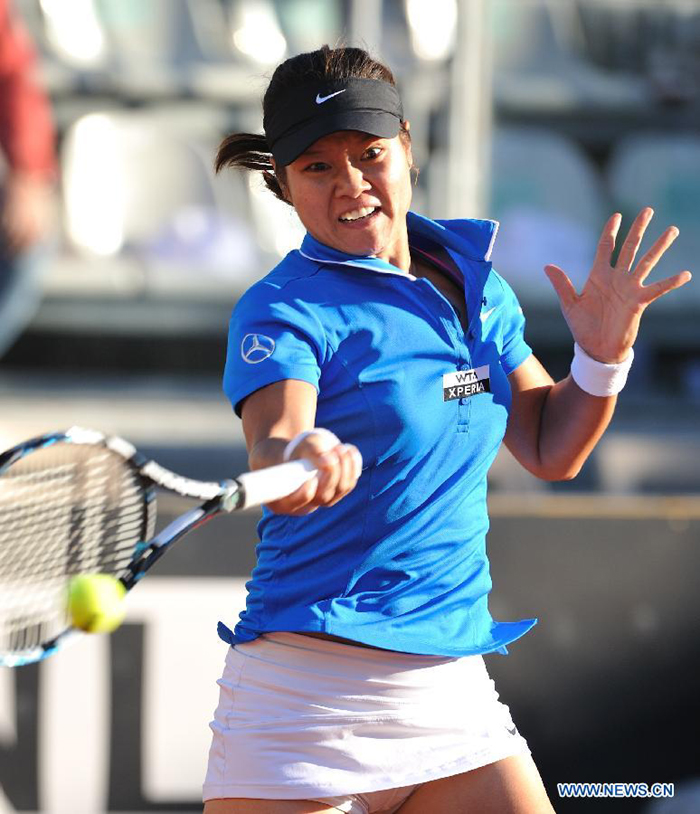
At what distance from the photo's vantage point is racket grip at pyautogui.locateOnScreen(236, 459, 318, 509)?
1.64m

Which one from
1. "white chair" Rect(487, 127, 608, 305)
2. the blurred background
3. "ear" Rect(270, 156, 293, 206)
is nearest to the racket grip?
"ear" Rect(270, 156, 293, 206)

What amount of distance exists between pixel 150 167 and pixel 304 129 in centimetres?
521

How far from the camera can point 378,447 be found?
191cm

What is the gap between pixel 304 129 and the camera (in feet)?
6.44

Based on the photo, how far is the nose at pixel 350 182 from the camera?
1.96 meters

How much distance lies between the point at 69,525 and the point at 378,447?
0.46m

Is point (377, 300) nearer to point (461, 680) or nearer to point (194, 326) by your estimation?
point (461, 680)

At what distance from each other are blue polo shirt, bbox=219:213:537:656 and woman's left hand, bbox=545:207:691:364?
0.27 meters

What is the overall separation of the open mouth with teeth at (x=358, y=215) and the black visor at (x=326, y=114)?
11 cm

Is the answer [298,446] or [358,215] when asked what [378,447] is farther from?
[358,215]

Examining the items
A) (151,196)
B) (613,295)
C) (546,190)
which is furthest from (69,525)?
(546,190)

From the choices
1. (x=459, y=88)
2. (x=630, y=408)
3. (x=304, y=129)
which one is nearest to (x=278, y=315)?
(x=304, y=129)

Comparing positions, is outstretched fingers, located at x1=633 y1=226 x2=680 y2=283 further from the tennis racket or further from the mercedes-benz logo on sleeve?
the tennis racket

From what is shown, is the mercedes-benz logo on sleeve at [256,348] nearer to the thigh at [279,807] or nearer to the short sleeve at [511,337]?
the short sleeve at [511,337]
